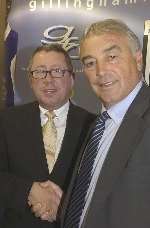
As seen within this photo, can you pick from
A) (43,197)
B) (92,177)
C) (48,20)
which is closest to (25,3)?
(48,20)

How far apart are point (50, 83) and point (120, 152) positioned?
771 millimetres

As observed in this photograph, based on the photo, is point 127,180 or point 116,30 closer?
point 127,180

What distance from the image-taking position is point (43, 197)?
156 cm

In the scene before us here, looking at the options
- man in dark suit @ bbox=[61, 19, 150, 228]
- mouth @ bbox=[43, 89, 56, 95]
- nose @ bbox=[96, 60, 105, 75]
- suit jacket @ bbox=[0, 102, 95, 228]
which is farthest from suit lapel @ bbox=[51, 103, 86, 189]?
nose @ bbox=[96, 60, 105, 75]

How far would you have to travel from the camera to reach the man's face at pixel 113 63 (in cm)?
119

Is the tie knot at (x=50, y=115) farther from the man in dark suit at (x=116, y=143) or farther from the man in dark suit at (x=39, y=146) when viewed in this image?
the man in dark suit at (x=116, y=143)

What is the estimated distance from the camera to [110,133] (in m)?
1.20

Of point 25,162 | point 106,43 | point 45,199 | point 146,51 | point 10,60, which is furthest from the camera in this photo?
point 10,60

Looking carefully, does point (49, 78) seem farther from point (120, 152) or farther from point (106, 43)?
point (120, 152)

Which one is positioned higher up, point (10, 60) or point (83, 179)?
point (10, 60)

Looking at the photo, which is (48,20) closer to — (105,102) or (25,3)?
(25,3)

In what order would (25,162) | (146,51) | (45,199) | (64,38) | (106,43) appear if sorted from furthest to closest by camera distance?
(64,38), (146,51), (25,162), (45,199), (106,43)

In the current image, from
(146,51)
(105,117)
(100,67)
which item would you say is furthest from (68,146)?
(146,51)

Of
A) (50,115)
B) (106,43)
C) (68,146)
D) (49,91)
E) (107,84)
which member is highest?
(106,43)
